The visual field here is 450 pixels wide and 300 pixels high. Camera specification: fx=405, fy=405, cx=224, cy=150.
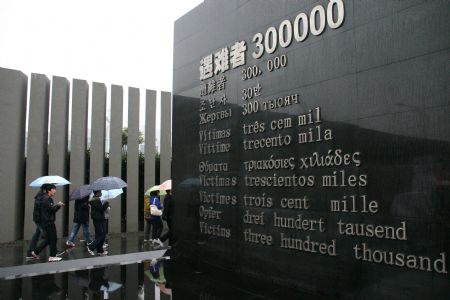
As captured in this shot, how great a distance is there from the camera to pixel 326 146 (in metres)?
5.07

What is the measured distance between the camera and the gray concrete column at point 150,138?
1437cm

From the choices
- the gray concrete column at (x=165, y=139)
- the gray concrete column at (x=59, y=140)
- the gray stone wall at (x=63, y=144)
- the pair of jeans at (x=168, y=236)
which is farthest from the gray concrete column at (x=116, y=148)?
the pair of jeans at (x=168, y=236)

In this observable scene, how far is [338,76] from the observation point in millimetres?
4992

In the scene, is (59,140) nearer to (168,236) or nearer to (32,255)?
(32,255)

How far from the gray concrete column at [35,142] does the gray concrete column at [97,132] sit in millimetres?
1454

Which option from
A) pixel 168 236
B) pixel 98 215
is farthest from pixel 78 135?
pixel 98 215

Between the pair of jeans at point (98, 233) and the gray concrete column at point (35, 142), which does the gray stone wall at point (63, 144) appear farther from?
the pair of jeans at point (98, 233)

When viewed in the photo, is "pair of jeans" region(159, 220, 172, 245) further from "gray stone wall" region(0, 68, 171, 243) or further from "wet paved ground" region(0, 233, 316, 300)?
"gray stone wall" region(0, 68, 171, 243)

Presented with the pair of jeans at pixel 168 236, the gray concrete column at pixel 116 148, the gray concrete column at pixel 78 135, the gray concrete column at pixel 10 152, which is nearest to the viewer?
the pair of jeans at pixel 168 236

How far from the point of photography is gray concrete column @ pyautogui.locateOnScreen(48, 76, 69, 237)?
12.7 metres

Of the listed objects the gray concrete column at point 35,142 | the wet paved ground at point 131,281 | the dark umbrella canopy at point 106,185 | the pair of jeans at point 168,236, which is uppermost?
the gray concrete column at point 35,142

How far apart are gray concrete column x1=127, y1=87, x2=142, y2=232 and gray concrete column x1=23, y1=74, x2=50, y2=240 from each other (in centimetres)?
269

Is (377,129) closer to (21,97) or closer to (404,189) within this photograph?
(404,189)

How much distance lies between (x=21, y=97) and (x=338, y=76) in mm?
10583
